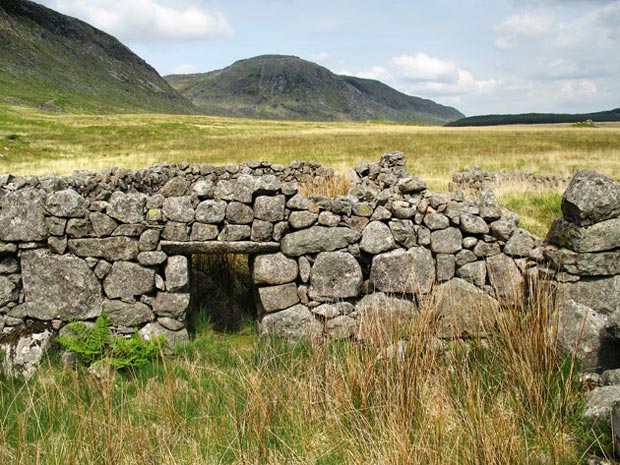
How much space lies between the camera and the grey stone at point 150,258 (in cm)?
583

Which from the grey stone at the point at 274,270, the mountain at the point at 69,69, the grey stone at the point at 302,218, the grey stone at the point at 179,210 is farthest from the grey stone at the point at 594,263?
the mountain at the point at 69,69

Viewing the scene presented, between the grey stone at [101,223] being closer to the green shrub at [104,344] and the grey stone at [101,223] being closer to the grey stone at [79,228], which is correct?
the grey stone at [79,228]

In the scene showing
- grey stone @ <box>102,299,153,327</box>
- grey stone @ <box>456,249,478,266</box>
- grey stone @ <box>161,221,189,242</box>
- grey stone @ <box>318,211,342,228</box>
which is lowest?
grey stone @ <box>102,299,153,327</box>

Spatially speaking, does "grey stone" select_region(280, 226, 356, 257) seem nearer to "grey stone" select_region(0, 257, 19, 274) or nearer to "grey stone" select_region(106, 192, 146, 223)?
"grey stone" select_region(106, 192, 146, 223)

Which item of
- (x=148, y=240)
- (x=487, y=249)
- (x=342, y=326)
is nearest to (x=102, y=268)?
(x=148, y=240)

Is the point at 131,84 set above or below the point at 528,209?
above

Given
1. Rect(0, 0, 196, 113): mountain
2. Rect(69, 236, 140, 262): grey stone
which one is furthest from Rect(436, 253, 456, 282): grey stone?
Rect(0, 0, 196, 113): mountain

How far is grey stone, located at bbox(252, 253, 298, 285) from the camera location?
234 inches

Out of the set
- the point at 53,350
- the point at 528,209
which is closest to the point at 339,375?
the point at 53,350

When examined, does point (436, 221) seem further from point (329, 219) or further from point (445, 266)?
point (329, 219)

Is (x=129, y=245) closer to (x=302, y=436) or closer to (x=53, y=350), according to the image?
(x=53, y=350)

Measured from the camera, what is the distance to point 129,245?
229 inches

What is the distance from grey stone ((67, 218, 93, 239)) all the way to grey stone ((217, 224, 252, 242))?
1.65 m

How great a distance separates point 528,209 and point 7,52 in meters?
139
